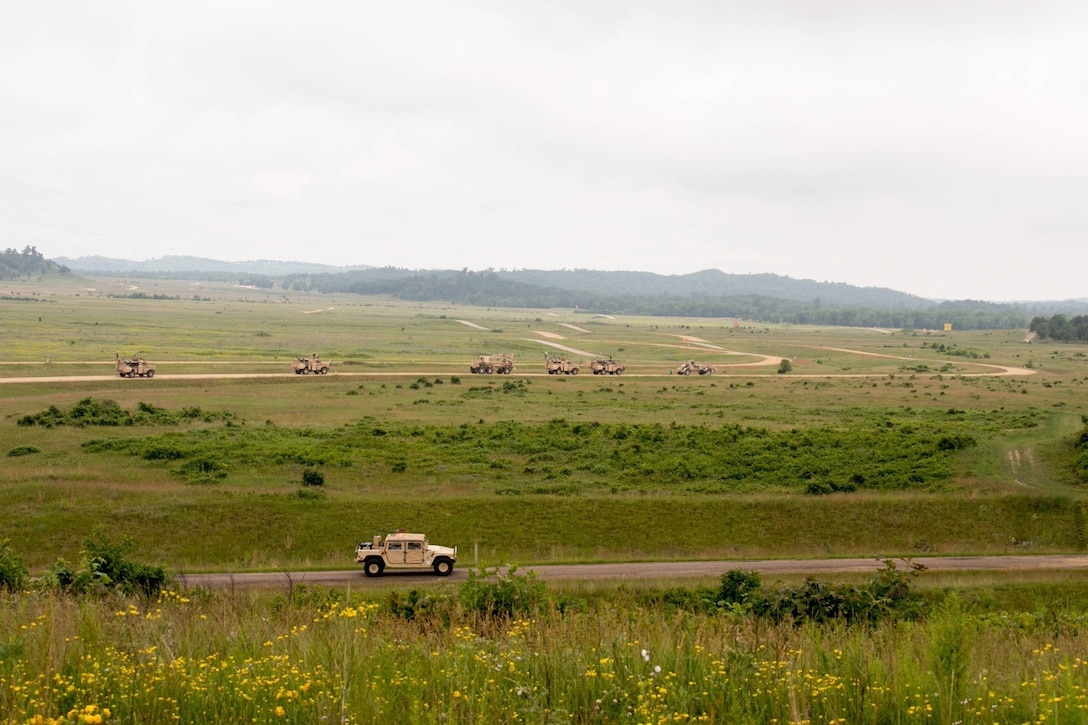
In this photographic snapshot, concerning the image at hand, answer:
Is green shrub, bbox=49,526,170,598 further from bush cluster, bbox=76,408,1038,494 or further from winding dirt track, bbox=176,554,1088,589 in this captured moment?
bush cluster, bbox=76,408,1038,494

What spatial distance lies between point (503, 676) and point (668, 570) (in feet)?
73.6

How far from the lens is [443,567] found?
3067 centimetres

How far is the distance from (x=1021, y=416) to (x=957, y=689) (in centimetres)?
6746

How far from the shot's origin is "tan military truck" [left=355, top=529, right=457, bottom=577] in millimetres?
30391

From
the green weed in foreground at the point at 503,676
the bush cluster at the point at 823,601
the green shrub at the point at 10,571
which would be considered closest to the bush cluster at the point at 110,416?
the green shrub at the point at 10,571

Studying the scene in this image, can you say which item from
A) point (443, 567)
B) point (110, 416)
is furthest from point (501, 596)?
point (110, 416)

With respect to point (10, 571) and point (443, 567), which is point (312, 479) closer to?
point (443, 567)

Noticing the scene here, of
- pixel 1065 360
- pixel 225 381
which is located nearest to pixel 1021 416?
pixel 225 381

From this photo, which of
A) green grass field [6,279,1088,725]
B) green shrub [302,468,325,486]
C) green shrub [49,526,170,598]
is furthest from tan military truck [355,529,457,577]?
green shrub [302,468,325,486]

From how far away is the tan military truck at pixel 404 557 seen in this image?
99.7ft

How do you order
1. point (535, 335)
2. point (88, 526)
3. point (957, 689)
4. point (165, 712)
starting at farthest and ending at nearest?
point (535, 335)
point (88, 526)
point (957, 689)
point (165, 712)

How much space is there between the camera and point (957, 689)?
9.71m

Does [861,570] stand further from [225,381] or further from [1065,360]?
[1065,360]

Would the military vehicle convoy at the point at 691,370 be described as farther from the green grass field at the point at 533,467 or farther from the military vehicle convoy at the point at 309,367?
the military vehicle convoy at the point at 309,367
